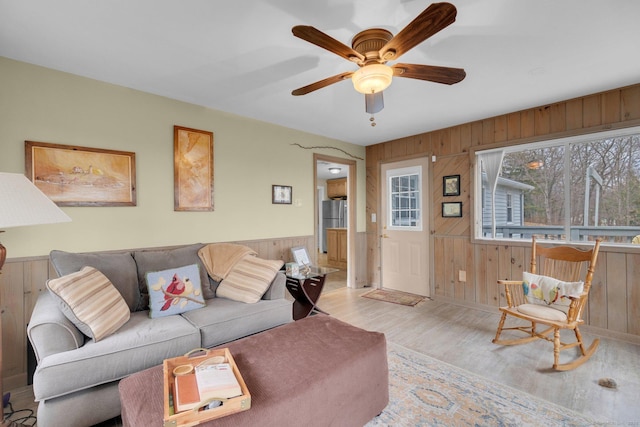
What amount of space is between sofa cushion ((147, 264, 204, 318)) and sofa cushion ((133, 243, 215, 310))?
0.11 m

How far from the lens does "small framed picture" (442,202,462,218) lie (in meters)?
3.92

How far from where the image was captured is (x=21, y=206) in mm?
1463

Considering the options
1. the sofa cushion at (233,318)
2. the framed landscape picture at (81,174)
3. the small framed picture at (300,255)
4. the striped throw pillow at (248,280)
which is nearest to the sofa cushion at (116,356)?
the sofa cushion at (233,318)

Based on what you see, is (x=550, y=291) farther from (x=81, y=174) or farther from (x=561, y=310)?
(x=81, y=174)

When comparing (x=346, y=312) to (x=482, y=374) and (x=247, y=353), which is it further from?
(x=247, y=353)

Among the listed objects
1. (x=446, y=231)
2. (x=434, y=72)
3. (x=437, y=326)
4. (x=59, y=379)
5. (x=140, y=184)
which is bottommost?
(x=437, y=326)

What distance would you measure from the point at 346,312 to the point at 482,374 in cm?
170

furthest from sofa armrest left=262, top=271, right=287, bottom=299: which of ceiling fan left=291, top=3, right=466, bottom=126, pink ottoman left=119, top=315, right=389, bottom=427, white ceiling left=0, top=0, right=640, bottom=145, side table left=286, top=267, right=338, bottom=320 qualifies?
white ceiling left=0, top=0, right=640, bottom=145

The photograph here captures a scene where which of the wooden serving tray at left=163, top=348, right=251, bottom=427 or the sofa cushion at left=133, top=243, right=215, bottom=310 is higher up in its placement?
the sofa cushion at left=133, top=243, right=215, bottom=310

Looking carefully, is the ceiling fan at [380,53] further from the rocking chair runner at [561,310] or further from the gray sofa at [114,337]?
the rocking chair runner at [561,310]

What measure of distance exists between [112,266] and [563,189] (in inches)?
177

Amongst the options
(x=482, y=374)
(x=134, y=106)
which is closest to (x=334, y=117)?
(x=134, y=106)

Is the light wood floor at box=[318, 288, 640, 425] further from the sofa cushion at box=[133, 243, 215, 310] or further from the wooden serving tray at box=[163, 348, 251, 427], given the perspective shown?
the wooden serving tray at box=[163, 348, 251, 427]

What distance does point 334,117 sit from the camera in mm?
3561
